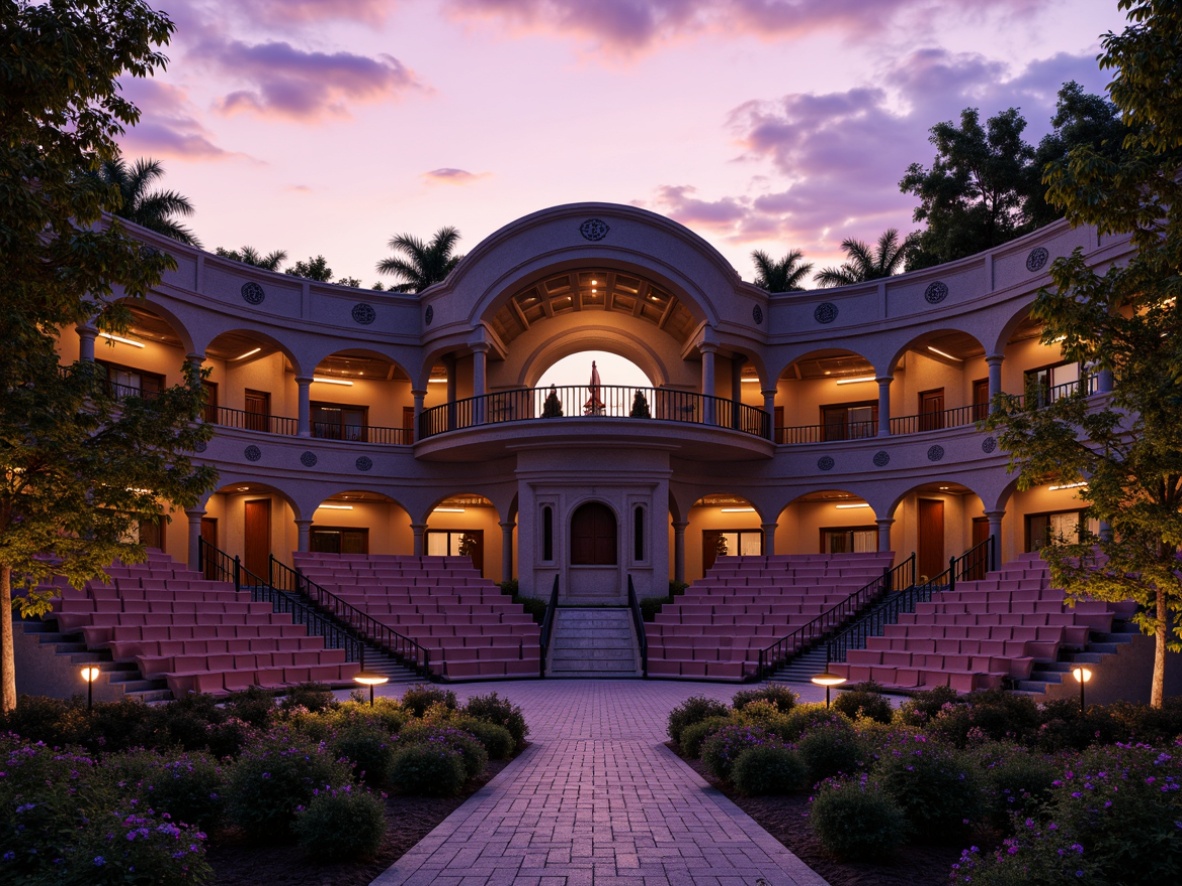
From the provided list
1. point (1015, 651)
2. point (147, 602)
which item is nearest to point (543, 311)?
point (147, 602)

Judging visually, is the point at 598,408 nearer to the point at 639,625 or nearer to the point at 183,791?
the point at 639,625

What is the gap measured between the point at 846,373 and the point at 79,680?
26534 millimetres

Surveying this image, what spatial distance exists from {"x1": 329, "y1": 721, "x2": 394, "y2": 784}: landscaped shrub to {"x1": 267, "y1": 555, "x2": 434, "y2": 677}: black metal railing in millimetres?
12226

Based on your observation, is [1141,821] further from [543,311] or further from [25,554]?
[543,311]

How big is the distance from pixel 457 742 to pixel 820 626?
1615 cm

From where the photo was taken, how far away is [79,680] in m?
16.5

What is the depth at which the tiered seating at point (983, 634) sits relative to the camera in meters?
17.5

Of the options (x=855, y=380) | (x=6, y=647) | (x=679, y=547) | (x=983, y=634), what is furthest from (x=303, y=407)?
(x=983, y=634)

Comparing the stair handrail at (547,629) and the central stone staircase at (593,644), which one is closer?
the stair handrail at (547,629)

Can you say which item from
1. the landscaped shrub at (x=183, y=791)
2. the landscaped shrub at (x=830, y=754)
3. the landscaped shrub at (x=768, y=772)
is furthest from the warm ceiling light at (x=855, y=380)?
the landscaped shrub at (x=183, y=791)

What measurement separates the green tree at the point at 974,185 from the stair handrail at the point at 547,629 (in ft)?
72.3

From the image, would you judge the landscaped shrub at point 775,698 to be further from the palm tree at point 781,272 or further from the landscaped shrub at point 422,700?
the palm tree at point 781,272

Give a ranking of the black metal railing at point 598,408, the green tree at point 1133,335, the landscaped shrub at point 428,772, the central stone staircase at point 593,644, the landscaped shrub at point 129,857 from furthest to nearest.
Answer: the black metal railing at point 598,408 → the central stone staircase at point 593,644 → the green tree at point 1133,335 → the landscaped shrub at point 428,772 → the landscaped shrub at point 129,857

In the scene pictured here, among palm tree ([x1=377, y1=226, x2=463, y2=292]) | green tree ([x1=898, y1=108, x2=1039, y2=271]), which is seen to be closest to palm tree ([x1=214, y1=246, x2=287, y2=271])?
palm tree ([x1=377, y1=226, x2=463, y2=292])
